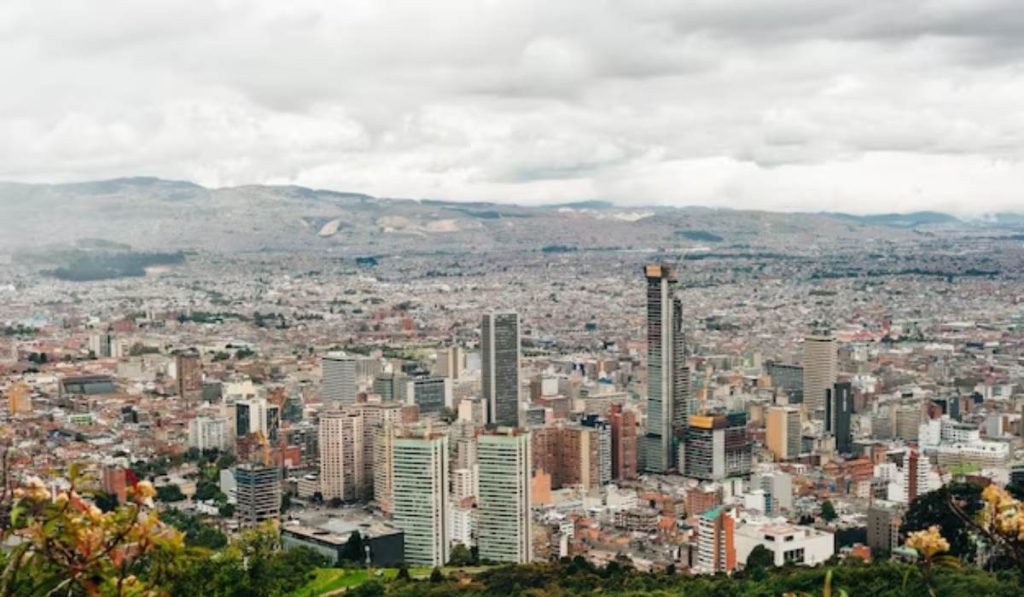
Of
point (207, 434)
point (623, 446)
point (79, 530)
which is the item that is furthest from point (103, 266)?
point (79, 530)

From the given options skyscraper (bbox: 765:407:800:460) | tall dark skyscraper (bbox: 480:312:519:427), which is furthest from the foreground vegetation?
tall dark skyscraper (bbox: 480:312:519:427)

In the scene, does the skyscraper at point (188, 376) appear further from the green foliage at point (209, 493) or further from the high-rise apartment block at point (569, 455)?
the high-rise apartment block at point (569, 455)

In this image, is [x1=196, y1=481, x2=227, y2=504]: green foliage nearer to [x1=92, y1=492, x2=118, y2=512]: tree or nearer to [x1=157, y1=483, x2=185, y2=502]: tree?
[x1=157, y1=483, x2=185, y2=502]: tree

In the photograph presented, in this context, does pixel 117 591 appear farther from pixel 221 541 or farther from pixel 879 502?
pixel 879 502

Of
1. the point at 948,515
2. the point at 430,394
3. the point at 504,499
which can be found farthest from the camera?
the point at 430,394

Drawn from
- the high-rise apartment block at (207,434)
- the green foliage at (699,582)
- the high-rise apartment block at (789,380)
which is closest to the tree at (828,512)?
the green foliage at (699,582)

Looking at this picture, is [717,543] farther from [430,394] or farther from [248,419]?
[430,394]

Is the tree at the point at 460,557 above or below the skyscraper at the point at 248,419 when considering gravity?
below
